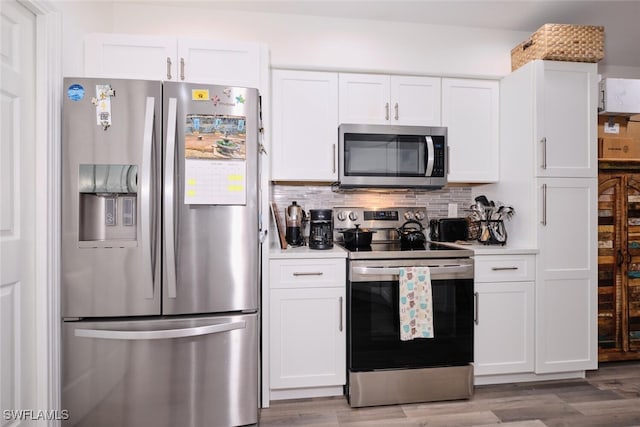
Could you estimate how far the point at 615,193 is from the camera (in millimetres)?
2654

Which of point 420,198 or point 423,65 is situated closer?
point 423,65

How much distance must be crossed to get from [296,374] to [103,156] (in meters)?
1.64

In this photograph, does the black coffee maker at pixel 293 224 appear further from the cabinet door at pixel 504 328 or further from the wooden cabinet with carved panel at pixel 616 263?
the wooden cabinet with carved panel at pixel 616 263

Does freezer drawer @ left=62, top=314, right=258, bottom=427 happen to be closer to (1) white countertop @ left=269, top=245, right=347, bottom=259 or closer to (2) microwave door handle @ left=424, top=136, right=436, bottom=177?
(1) white countertop @ left=269, top=245, right=347, bottom=259

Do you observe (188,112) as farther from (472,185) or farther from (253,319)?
(472,185)

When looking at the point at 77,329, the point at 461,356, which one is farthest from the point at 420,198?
the point at 77,329

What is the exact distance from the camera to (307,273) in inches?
84.7

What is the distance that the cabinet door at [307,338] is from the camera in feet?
7.00

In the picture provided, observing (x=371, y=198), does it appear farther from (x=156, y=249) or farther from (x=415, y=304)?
(x=156, y=249)

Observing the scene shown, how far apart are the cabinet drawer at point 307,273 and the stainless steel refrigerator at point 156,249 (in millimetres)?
347

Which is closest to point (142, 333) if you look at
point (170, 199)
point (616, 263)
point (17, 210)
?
point (170, 199)

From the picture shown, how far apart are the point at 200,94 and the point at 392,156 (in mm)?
1342

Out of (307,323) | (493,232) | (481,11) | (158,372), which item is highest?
(481,11)

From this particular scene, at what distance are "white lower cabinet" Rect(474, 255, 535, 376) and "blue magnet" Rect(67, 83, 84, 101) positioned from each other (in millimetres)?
2433
